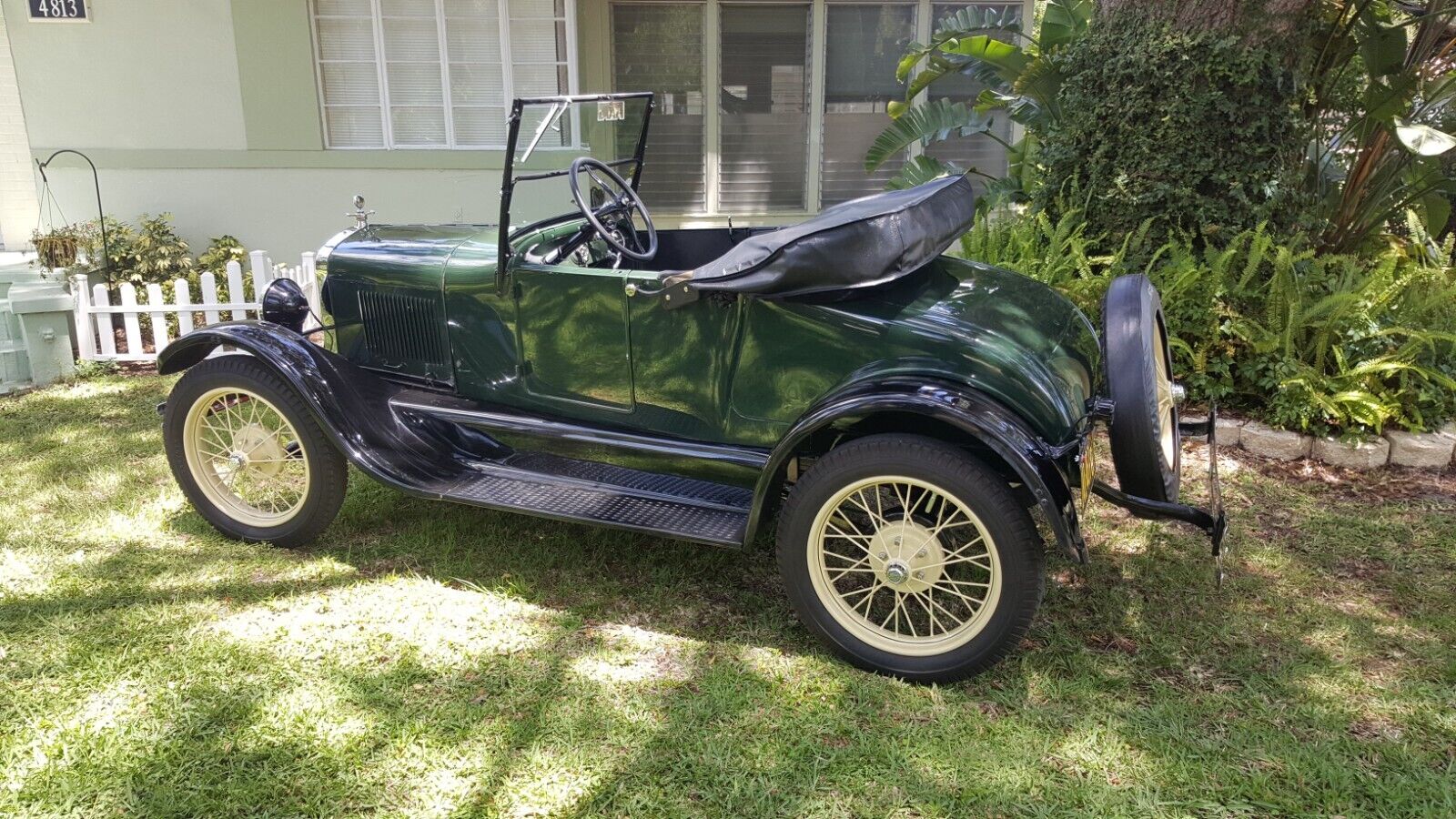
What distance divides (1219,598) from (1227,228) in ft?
7.71

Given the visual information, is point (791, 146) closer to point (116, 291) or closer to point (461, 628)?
point (116, 291)

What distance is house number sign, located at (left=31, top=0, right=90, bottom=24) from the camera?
24.7 feet

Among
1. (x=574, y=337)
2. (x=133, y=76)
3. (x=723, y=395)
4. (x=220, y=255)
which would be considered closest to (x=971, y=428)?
(x=723, y=395)

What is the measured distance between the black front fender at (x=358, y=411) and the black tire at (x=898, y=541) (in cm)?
140

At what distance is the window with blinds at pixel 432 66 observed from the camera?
25.6 ft

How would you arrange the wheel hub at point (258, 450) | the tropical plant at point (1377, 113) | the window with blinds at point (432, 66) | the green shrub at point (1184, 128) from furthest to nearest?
1. the window with blinds at point (432, 66)
2. the tropical plant at point (1377, 113)
3. the green shrub at point (1184, 128)
4. the wheel hub at point (258, 450)

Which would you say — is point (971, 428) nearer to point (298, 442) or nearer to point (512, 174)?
point (512, 174)

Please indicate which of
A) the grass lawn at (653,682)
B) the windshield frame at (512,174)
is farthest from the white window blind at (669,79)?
the grass lawn at (653,682)

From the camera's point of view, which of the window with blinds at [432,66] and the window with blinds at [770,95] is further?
the window with blinds at [770,95]

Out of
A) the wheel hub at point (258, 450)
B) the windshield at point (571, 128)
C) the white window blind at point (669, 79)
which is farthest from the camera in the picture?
the white window blind at point (669, 79)

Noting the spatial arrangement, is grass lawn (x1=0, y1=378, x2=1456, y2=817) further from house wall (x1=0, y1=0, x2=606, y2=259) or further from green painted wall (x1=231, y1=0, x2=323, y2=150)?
green painted wall (x1=231, y1=0, x2=323, y2=150)

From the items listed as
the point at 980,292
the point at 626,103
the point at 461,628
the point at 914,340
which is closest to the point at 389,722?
the point at 461,628

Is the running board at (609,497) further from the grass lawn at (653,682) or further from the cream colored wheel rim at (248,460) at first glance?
the cream colored wheel rim at (248,460)

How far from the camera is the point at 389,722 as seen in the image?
2.77 meters
